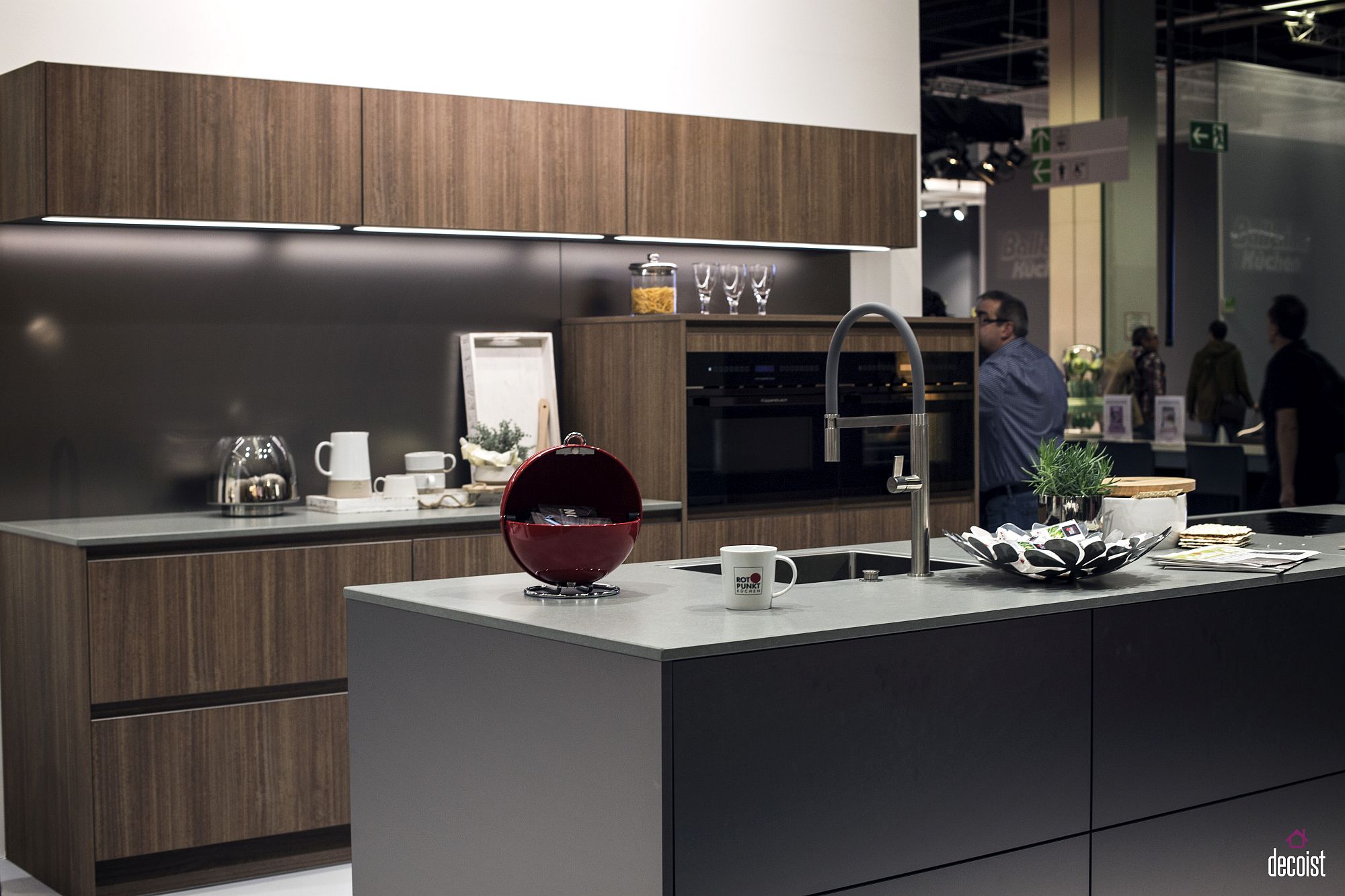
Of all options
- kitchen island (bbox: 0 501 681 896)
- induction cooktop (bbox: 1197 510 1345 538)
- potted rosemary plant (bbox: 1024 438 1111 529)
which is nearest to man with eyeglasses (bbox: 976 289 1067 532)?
induction cooktop (bbox: 1197 510 1345 538)

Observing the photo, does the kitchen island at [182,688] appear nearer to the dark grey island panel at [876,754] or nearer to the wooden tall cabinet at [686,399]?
the wooden tall cabinet at [686,399]

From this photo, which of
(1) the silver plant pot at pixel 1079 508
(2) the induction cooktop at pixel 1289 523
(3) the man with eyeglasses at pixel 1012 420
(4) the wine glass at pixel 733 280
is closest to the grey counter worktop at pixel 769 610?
(1) the silver plant pot at pixel 1079 508

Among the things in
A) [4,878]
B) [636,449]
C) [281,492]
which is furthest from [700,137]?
[4,878]

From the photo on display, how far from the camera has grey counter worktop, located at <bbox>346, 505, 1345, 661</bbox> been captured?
2260 mm

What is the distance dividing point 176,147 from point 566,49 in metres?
1.45

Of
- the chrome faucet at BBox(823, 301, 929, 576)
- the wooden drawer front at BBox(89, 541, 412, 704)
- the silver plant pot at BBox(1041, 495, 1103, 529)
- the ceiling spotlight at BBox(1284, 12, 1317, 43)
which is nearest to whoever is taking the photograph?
the chrome faucet at BBox(823, 301, 929, 576)

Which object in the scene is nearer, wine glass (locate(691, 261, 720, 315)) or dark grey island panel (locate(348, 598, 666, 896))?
dark grey island panel (locate(348, 598, 666, 896))

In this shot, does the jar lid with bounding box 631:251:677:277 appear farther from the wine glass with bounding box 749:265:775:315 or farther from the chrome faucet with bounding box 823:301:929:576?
the chrome faucet with bounding box 823:301:929:576

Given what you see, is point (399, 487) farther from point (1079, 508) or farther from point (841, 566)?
point (1079, 508)

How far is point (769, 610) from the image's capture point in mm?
2500

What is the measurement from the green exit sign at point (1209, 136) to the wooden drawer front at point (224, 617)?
19.3 feet

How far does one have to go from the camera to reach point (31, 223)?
428 centimetres

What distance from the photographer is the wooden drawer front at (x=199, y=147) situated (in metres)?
4.05

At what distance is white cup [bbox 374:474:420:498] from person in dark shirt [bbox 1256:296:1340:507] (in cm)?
391
